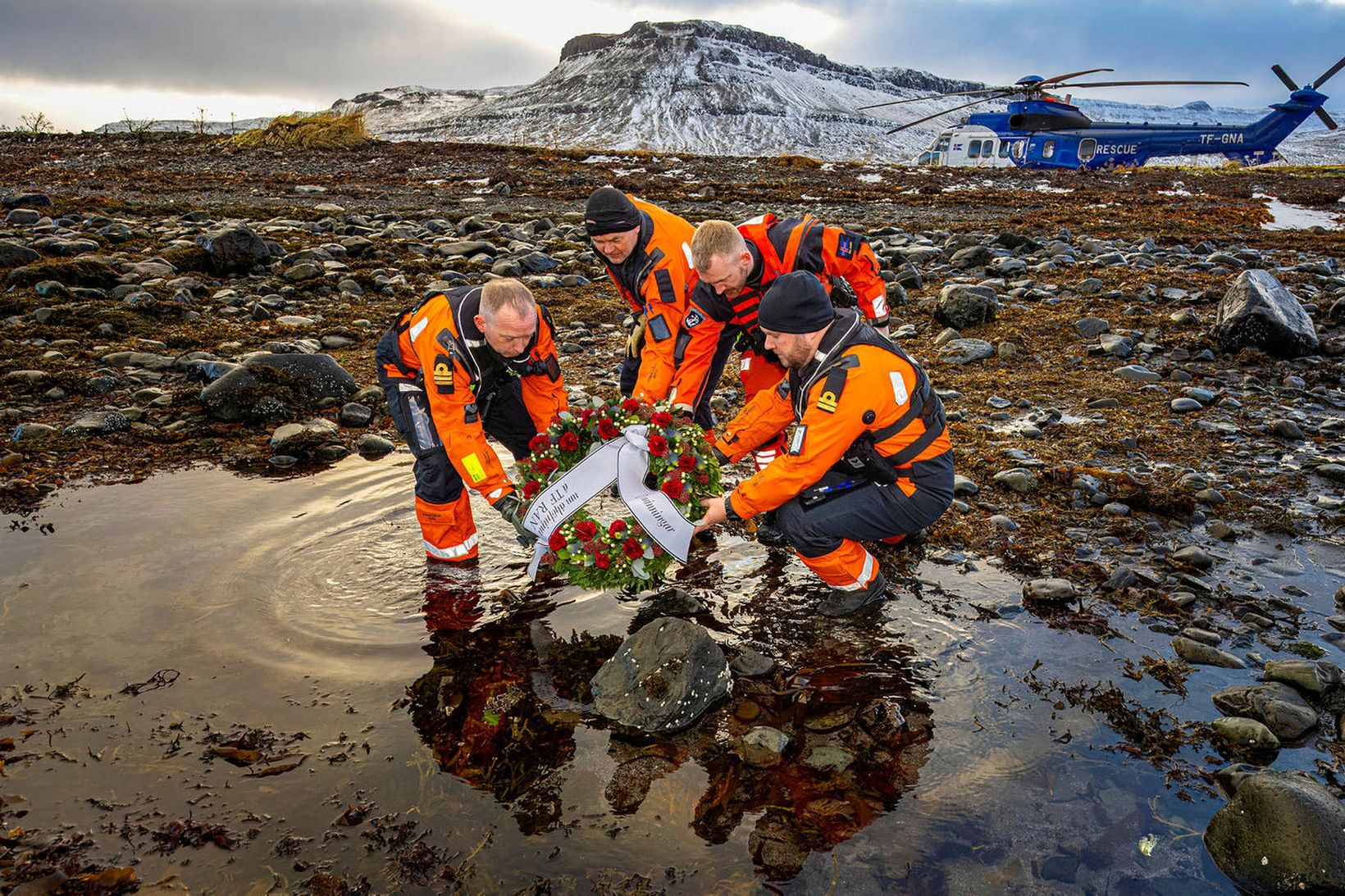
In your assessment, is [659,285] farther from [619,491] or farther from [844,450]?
[844,450]

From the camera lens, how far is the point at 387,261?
14.2 metres

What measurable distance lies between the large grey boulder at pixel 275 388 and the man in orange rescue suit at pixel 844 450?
558 centimetres

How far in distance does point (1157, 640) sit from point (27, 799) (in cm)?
622

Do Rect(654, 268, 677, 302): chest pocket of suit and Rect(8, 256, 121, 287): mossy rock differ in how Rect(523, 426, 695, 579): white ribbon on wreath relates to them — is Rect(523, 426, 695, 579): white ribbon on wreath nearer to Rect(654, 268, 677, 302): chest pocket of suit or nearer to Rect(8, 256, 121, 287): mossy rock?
Rect(654, 268, 677, 302): chest pocket of suit

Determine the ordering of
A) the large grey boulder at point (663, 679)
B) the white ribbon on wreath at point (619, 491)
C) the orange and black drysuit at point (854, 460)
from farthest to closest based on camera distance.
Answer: the white ribbon on wreath at point (619, 491)
the orange and black drysuit at point (854, 460)
the large grey boulder at point (663, 679)

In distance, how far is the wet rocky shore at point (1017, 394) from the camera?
421 centimetres

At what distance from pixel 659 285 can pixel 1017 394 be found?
16.3 ft

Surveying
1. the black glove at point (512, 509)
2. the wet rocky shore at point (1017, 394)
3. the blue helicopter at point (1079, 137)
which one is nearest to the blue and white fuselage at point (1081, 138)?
the blue helicopter at point (1079, 137)

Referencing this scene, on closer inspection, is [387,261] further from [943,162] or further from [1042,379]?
[943,162]

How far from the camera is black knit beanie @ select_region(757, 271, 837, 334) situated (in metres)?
4.89

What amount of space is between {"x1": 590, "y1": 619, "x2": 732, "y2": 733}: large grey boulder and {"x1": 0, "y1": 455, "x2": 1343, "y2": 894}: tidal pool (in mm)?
112

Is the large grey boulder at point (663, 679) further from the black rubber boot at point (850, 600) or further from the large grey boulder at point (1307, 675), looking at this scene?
the large grey boulder at point (1307, 675)

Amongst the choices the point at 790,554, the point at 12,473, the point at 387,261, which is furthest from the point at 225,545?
the point at 387,261

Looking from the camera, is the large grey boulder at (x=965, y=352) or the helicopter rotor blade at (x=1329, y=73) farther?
the helicopter rotor blade at (x=1329, y=73)
